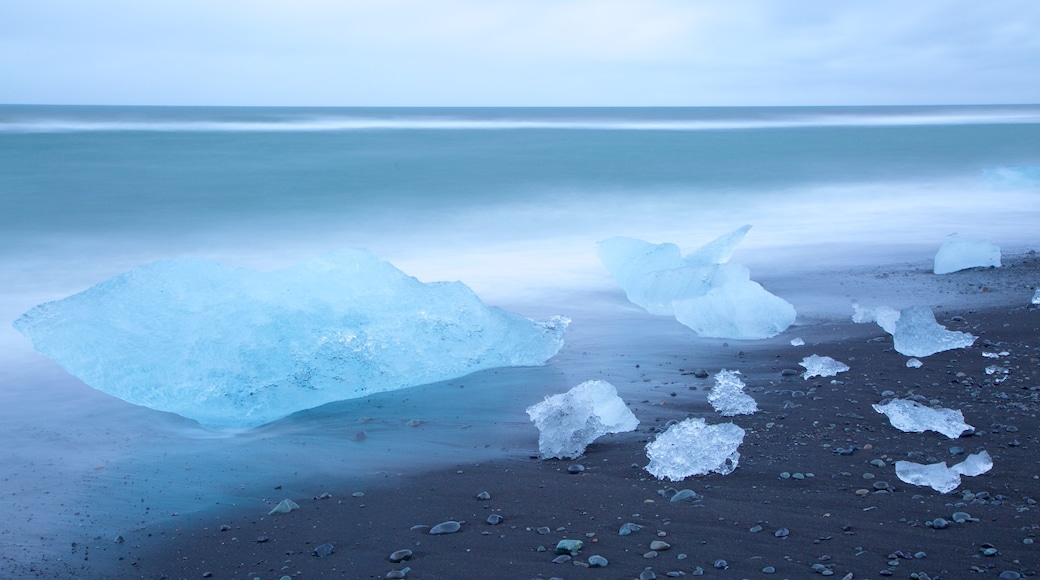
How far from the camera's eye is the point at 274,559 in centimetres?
278

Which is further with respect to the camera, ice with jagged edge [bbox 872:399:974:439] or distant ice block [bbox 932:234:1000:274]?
distant ice block [bbox 932:234:1000:274]

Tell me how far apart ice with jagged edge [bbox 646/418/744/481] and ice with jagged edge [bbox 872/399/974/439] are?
0.72 meters

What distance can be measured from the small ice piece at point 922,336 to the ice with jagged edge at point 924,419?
105 cm

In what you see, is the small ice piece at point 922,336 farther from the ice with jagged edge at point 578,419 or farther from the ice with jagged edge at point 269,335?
the ice with jagged edge at point 269,335

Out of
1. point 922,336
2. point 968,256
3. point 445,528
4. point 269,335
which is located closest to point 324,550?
point 445,528

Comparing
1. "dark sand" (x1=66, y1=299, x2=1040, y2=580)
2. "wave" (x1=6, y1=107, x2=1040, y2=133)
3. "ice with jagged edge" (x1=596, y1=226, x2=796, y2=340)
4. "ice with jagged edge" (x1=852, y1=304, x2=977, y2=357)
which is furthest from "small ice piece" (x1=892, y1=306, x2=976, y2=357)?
"wave" (x1=6, y1=107, x2=1040, y2=133)

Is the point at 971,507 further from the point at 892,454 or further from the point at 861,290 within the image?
the point at 861,290

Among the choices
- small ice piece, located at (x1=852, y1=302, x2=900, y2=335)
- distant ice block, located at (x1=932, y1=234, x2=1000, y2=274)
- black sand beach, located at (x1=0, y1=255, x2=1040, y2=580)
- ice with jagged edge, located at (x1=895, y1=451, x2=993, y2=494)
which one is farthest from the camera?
distant ice block, located at (x1=932, y1=234, x2=1000, y2=274)

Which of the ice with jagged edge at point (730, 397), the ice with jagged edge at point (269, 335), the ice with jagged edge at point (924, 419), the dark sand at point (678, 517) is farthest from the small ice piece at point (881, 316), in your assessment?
the ice with jagged edge at point (269, 335)

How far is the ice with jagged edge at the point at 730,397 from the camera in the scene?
3939 mm

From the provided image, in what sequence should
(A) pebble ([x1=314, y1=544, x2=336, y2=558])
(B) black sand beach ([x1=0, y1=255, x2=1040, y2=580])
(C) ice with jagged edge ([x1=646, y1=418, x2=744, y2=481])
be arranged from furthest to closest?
(C) ice with jagged edge ([x1=646, y1=418, x2=744, y2=481]) < (A) pebble ([x1=314, y1=544, x2=336, y2=558]) < (B) black sand beach ([x1=0, y1=255, x2=1040, y2=580])

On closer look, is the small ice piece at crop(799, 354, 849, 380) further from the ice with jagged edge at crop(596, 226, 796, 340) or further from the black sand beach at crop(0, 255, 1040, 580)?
the ice with jagged edge at crop(596, 226, 796, 340)

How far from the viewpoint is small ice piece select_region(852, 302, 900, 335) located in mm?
5152

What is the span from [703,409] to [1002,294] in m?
3.56
